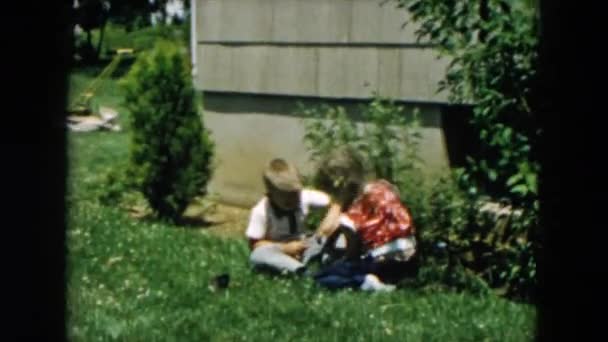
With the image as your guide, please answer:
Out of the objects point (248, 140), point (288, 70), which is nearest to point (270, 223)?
point (288, 70)

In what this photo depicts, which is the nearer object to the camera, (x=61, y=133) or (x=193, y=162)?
(x=61, y=133)

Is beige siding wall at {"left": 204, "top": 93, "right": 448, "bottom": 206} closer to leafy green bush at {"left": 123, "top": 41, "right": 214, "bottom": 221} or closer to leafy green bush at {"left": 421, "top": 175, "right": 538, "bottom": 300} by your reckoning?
leafy green bush at {"left": 123, "top": 41, "right": 214, "bottom": 221}

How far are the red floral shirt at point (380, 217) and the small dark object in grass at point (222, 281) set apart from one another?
81 cm

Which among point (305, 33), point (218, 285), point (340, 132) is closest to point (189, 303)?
point (218, 285)

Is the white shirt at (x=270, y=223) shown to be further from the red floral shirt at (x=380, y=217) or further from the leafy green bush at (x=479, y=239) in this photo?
the leafy green bush at (x=479, y=239)

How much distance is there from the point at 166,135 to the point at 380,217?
10.0 feet

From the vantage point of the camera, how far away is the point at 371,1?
8.97 metres

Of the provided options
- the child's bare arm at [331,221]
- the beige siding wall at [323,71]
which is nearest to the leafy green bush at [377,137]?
the beige siding wall at [323,71]

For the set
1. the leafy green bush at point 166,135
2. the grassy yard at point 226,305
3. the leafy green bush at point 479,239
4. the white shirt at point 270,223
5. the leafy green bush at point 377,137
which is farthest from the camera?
the leafy green bush at point 166,135

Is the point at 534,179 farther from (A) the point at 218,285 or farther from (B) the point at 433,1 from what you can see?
(A) the point at 218,285

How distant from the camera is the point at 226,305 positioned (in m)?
6.16

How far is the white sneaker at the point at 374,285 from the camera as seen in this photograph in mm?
6680

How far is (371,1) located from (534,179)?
364 centimetres

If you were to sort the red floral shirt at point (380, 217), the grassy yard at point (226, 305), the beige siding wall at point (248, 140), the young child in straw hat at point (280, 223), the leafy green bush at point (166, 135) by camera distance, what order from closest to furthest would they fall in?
the grassy yard at point (226, 305), the red floral shirt at point (380, 217), the young child in straw hat at point (280, 223), the leafy green bush at point (166, 135), the beige siding wall at point (248, 140)
